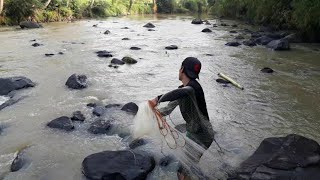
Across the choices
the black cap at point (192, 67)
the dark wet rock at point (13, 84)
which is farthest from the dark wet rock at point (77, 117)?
the black cap at point (192, 67)

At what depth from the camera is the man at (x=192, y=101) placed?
15.0 feet

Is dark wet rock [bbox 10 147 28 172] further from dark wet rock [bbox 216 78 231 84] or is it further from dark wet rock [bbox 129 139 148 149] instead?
dark wet rock [bbox 216 78 231 84]

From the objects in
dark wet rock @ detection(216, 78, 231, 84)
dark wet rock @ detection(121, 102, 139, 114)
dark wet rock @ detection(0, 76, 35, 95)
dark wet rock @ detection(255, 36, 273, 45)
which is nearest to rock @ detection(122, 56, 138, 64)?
dark wet rock @ detection(216, 78, 231, 84)

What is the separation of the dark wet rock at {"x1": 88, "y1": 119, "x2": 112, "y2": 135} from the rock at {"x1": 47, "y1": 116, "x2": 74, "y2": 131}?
0.47 metres

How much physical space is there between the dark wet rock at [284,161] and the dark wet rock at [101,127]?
3.20 metres

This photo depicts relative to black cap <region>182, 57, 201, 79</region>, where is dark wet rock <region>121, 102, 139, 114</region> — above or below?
below

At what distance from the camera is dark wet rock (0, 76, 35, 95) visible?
10.8 metres

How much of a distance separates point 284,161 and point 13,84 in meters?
8.61

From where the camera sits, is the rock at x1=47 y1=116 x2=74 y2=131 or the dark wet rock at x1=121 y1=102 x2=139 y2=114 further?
the dark wet rock at x1=121 y1=102 x2=139 y2=114

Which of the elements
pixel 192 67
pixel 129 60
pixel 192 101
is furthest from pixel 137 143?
pixel 129 60

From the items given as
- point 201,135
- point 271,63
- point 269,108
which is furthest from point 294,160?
point 271,63

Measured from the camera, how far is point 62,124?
8.04 meters

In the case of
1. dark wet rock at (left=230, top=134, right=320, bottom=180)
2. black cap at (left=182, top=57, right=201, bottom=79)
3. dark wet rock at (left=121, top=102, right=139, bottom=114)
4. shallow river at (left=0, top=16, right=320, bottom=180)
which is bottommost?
shallow river at (left=0, top=16, right=320, bottom=180)

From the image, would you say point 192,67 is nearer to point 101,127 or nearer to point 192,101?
point 192,101
